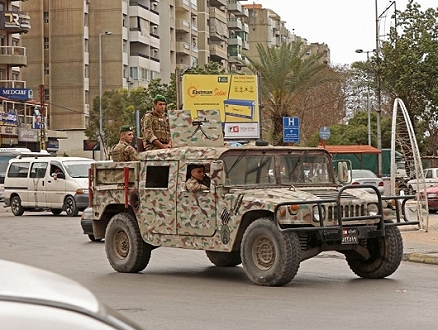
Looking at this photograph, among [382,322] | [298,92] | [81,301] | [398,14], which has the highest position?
[398,14]

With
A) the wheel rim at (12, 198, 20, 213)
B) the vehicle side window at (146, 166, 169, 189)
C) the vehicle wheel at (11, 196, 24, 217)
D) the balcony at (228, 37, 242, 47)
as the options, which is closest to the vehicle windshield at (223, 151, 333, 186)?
the vehicle side window at (146, 166, 169, 189)

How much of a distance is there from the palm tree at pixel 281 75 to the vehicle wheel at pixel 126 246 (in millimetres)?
37442

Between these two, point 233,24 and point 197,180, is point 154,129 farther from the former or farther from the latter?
point 233,24

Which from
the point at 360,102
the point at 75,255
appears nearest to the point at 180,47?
the point at 360,102

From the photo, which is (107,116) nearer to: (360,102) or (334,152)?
(360,102)

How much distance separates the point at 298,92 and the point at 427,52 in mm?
6666

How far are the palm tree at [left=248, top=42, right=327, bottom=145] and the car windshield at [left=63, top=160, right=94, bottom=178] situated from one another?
20808mm

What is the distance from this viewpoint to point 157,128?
15.2m

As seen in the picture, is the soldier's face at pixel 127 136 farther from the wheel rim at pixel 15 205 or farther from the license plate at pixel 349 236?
the wheel rim at pixel 15 205

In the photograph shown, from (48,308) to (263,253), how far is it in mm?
10358

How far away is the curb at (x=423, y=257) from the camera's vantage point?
656 inches

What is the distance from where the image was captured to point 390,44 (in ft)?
171

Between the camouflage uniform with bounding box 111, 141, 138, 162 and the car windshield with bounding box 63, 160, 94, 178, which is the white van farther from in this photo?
the camouflage uniform with bounding box 111, 141, 138, 162

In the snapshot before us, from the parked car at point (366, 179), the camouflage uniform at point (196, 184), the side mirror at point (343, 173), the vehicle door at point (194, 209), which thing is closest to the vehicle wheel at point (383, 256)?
the side mirror at point (343, 173)
